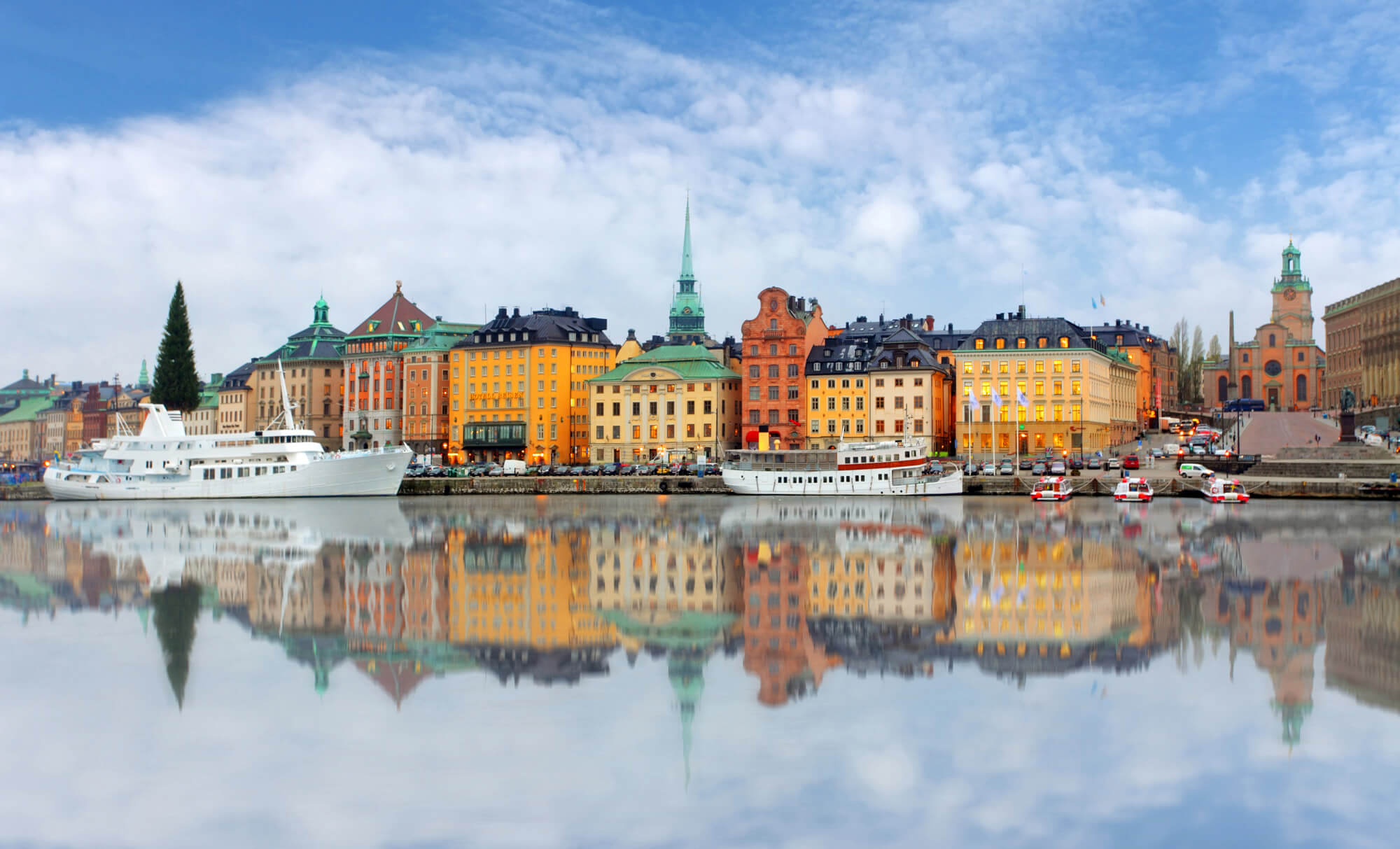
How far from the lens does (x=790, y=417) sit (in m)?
124

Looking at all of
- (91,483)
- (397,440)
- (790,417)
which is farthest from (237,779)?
(397,440)

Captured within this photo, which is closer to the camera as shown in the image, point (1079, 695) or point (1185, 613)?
point (1079, 695)

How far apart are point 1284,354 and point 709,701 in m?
192

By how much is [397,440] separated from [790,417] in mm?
57306

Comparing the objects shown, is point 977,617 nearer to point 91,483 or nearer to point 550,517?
point 550,517

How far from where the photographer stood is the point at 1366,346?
139 meters

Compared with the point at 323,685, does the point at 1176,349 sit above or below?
above

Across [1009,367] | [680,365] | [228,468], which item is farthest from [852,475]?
[228,468]

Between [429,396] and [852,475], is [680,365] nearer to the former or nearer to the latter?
[429,396]

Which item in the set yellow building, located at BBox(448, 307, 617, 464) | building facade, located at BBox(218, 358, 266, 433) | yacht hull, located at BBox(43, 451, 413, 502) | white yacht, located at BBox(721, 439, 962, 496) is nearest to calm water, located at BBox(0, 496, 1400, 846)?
white yacht, located at BBox(721, 439, 962, 496)

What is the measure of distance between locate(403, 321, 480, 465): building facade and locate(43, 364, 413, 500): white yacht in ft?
157

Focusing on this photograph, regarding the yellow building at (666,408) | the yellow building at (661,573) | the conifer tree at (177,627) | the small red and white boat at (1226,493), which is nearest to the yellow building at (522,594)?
the yellow building at (661,573)

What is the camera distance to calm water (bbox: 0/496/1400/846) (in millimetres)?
16312

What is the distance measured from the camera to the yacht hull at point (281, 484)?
325ft
